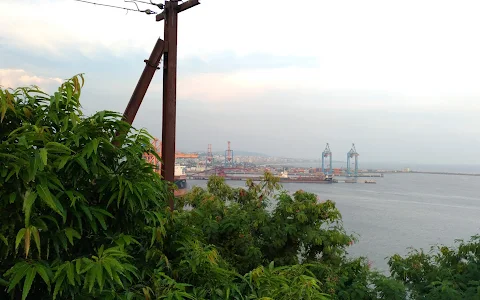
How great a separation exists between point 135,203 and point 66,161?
10.2 inches

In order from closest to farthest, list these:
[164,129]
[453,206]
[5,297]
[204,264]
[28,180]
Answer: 1. [28,180]
2. [5,297]
3. [204,264]
4. [164,129]
5. [453,206]

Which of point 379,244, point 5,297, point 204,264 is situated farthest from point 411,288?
point 379,244

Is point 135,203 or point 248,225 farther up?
point 135,203

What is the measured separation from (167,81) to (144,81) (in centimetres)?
18

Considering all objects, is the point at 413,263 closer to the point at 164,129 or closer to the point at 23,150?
the point at 164,129

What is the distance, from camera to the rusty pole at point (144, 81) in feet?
8.41

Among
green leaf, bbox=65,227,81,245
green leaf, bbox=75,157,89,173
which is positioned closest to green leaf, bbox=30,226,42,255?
green leaf, bbox=65,227,81,245

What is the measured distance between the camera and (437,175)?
36875 mm

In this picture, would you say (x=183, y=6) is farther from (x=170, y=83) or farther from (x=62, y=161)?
(x=62, y=161)

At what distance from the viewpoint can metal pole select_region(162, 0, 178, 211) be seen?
2.68 meters

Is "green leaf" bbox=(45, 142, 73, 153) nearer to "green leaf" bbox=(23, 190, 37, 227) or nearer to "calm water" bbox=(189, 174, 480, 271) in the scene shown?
"green leaf" bbox=(23, 190, 37, 227)

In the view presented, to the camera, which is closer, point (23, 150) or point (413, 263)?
point (23, 150)

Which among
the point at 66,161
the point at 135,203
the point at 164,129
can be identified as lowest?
the point at 135,203

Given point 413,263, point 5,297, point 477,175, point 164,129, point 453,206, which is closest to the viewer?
point 5,297
